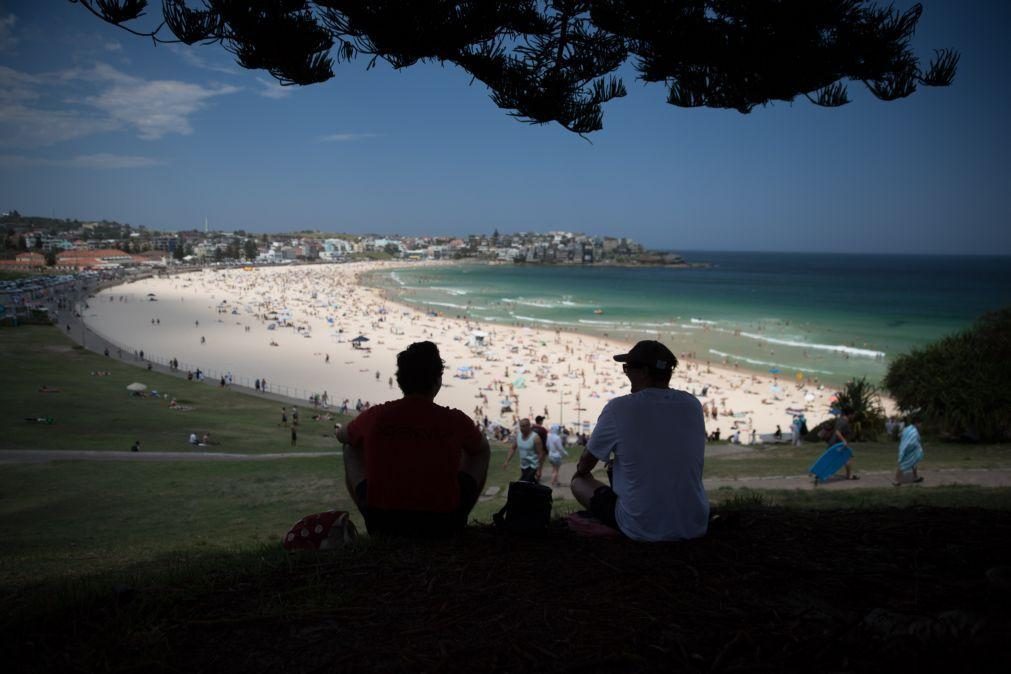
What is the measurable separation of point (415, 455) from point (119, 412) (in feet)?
61.8

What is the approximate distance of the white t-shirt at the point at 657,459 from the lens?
2727mm

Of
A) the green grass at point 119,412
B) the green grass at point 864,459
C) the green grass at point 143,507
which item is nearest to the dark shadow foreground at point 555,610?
the green grass at point 143,507

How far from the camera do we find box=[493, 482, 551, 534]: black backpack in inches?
118

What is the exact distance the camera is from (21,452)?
1226cm

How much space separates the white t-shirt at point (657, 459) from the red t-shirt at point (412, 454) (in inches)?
26.9

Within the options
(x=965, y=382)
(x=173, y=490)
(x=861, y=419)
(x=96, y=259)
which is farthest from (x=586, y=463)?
(x=96, y=259)

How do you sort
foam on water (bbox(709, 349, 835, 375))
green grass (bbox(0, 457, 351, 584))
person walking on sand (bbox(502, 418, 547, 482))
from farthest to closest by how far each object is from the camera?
1. foam on water (bbox(709, 349, 835, 375))
2. person walking on sand (bbox(502, 418, 547, 482))
3. green grass (bbox(0, 457, 351, 584))

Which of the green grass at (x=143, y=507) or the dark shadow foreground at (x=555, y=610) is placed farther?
the green grass at (x=143, y=507)

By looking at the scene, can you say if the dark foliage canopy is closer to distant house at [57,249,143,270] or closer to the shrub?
the shrub

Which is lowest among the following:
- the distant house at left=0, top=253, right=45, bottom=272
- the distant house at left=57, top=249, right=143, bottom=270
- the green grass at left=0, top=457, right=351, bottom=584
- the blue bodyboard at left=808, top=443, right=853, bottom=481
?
the green grass at left=0, top=457, right=351, bottom=584

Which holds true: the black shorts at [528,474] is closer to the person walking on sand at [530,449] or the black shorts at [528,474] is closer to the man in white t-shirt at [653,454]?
the person walking on sand at [530,449]

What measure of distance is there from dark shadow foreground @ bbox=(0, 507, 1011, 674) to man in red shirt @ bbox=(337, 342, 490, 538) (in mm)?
139

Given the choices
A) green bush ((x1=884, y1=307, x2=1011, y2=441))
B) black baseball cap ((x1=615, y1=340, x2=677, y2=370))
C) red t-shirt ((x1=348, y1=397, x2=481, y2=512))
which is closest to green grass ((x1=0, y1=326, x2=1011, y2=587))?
red t-shirt ((x1=348, y1=397, x2=481, y2=512))

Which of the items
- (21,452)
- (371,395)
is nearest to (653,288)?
(371,395)
